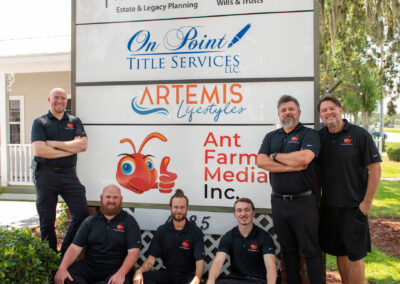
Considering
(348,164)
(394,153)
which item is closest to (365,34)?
(348,164)

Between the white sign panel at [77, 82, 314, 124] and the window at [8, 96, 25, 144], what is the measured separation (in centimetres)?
733

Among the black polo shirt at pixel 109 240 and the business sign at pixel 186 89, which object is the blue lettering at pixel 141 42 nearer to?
the business sign at pixel 186 89

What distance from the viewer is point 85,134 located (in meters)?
4.43

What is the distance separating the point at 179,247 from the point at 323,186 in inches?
59.9

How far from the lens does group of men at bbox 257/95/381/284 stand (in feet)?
11.3

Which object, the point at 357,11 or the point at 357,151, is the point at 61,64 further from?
the point at 357,151

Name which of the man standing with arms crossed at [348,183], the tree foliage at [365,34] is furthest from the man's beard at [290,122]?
the tree foliage at [365,34]

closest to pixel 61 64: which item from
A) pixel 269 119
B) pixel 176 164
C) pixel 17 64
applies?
pixel 17 64

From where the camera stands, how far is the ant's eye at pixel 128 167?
4613 mm

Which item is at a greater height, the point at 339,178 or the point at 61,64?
the point at 61,64

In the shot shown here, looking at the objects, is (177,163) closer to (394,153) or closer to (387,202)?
(387,202)

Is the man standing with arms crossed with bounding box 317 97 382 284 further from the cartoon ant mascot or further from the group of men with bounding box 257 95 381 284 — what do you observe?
the cartoon ant mascot

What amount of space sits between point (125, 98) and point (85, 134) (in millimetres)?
641

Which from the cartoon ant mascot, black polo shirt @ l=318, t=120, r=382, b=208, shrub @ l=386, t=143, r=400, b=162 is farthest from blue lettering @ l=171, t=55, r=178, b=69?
shrub @ l=386, t=143, r=400, b=162
